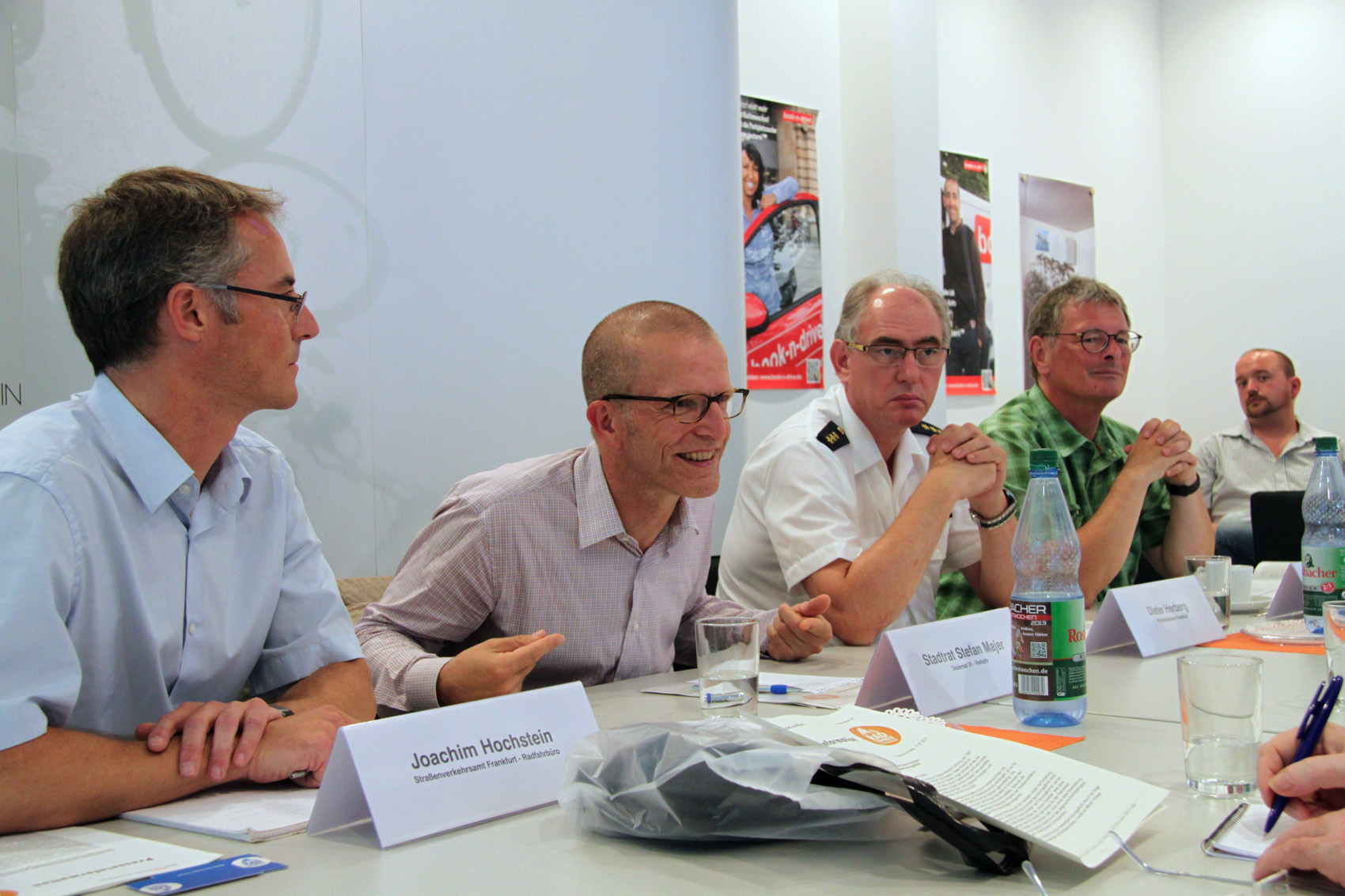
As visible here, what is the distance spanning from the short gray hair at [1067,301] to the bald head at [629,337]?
54.9 inches

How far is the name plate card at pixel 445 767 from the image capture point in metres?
0.93

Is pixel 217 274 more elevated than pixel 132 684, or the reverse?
pixel 217 274

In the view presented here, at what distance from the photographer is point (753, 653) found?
1339mm

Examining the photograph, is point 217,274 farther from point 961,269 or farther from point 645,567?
point 961,269

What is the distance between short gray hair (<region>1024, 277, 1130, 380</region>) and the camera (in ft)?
9.29

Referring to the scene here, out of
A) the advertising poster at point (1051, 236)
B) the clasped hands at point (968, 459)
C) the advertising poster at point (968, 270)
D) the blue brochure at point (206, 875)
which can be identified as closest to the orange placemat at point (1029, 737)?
the blue brochure at point (206, 875)

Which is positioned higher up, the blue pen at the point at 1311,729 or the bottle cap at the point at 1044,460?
the bottle cap at the point at 1044,460

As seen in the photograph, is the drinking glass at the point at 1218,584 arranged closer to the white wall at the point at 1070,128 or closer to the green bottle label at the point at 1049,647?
the green bottle label at the point at 1049,647

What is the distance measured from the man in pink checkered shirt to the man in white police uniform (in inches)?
14.5

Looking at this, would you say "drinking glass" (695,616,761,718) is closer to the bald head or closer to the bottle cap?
the bottle cap

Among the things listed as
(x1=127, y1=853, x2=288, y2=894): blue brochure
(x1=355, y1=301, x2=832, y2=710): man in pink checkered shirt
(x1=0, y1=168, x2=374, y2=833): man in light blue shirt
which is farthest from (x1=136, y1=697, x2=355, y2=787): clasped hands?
(x1=355, y1=301, x2=832, y2=710): man in pink checkered shirt

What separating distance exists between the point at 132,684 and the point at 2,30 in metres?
1.91

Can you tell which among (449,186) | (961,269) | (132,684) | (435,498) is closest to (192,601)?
(132,684)

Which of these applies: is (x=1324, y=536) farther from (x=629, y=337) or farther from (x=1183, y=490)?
(x=629, y=337)
